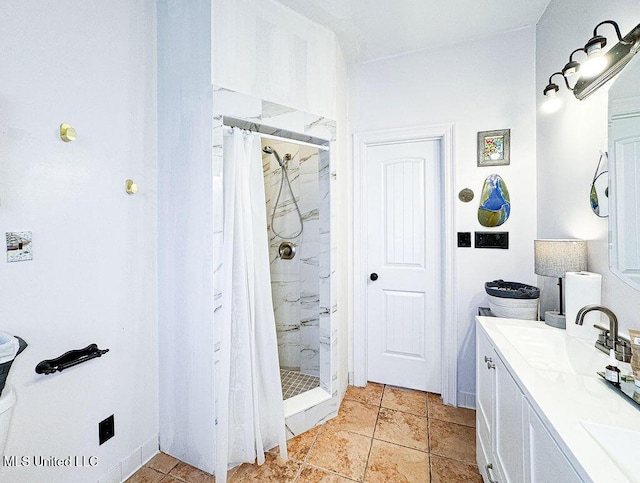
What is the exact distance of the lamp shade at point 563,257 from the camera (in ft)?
4.69

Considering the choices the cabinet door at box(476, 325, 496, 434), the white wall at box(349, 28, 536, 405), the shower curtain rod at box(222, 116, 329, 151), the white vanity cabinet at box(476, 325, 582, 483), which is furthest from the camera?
the white wall at box(349, 28, 536, 405)

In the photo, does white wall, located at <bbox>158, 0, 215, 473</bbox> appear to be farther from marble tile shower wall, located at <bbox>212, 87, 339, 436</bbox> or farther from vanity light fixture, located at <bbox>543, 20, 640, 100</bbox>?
vanity light fixture, located at <bbox>543, 20, 640, 100</bbox>

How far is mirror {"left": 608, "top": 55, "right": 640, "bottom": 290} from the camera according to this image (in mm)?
1073

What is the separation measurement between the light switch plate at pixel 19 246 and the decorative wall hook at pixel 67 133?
1.38ft

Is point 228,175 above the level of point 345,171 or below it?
below

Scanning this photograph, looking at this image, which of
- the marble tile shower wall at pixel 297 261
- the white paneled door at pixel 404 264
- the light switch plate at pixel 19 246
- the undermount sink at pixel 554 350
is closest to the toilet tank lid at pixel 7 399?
the light switch plate at pixel 19 246

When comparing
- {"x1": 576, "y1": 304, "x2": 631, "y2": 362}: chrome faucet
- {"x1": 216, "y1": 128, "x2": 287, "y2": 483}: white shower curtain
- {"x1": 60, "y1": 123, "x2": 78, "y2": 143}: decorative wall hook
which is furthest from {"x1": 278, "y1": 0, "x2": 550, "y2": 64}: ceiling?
{"x1": 576, "y1": 304, "x2": 631, "y2": 362}: chrome faucet

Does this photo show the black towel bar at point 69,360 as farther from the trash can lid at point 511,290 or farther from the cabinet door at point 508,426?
the trash can lid at point 511,290

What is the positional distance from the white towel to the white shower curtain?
0.78 m

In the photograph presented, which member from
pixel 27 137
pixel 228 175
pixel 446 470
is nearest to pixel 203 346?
pixel 228 175

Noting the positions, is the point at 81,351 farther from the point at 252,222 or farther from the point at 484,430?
the point at 484,430

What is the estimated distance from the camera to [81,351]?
1.28 meters

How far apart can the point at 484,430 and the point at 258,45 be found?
238cm

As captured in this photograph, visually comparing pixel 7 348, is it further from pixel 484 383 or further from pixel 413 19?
pixel 413 19
